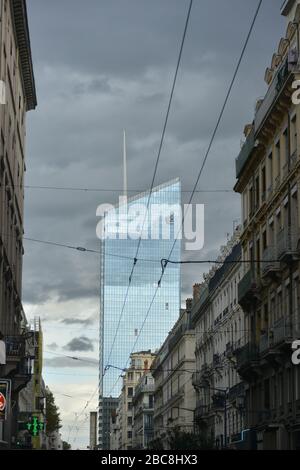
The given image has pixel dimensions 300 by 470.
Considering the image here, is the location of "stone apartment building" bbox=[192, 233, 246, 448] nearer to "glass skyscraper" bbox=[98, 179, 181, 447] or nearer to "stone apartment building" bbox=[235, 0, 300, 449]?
"glass skyscraper" bbox=[98, 179, 181, 447]

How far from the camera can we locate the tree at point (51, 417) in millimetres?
137900

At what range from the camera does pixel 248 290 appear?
54375mm

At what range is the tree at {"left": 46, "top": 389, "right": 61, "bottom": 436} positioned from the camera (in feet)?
452

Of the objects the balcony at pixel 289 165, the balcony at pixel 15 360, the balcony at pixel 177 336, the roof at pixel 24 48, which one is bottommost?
the balcony at pixel 15 360

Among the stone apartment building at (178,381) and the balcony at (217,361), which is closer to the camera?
the balcony at (217,361)

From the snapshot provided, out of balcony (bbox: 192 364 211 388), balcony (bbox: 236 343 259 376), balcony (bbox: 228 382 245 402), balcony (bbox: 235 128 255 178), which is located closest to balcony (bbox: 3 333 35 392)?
balcony (bbox: 236 343 259 376)

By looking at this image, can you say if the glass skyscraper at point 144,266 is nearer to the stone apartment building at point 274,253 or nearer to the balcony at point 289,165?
the stone apartment building at point 274,253

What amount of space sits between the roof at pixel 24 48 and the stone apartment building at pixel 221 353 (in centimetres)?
1699

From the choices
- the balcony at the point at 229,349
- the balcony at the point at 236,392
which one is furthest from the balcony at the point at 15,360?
the balcony at the point at 229,349

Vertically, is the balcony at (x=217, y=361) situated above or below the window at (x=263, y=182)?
below

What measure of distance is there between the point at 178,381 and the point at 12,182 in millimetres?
57935

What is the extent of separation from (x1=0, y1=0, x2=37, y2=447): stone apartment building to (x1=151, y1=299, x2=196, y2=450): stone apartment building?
103 ft
